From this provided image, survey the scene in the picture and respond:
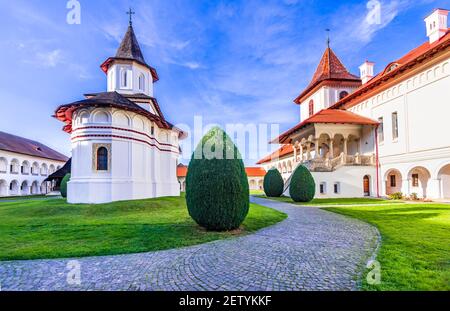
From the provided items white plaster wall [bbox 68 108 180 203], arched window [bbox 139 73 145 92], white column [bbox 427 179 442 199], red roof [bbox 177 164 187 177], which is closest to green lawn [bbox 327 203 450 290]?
white column [bbox 427 179 442 199]

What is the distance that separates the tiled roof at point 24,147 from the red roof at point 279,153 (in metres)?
38.6

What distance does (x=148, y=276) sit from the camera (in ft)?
12.8

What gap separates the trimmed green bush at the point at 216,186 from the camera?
6.96 m

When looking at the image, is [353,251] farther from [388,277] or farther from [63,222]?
[63,222]

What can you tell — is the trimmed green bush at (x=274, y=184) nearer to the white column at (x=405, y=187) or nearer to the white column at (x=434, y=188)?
the white column at (x=405, y=187)

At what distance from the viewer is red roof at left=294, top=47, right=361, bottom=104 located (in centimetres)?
2853

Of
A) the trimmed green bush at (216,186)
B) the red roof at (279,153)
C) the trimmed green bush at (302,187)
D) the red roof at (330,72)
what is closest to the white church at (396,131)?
the trimmed green bush at (302,187)

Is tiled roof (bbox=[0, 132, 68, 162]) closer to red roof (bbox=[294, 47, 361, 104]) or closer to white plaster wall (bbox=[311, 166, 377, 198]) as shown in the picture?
white plaster wall (bbox=[311, 166, 377, 198])

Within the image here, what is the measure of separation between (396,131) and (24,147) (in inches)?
1946

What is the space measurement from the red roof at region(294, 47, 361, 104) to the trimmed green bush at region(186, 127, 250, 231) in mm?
25297

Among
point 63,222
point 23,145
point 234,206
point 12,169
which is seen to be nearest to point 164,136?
point 63,222

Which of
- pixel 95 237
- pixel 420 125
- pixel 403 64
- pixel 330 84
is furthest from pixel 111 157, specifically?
pixel 330 84

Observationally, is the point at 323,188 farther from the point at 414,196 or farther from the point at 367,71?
the point at 367,71

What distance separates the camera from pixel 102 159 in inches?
599
